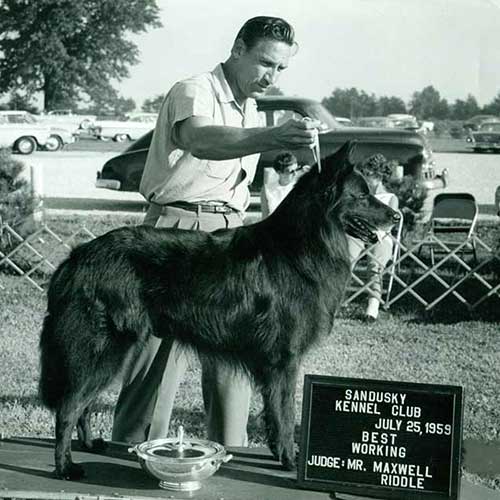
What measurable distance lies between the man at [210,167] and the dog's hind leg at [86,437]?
0.36 metres

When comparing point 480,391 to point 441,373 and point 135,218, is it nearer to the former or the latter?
point 441,373

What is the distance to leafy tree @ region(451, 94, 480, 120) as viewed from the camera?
1035 centimetres

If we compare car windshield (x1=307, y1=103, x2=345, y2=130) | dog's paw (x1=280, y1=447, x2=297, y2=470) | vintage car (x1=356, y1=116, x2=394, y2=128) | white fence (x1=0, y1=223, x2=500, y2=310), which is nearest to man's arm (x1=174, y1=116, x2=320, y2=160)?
dog's paw (x1=280, y1=447, x2=297, y2=470)

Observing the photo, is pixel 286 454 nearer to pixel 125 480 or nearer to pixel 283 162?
pixel 125 480

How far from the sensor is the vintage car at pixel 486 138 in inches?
500

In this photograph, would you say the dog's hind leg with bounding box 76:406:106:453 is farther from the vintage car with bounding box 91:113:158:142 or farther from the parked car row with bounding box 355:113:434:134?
the vintage car with bounding box 91:113:158:142

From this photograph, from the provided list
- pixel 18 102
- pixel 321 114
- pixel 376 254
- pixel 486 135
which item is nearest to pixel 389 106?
pixel 321 114

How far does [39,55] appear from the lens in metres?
9.38

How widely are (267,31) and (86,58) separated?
763 centimetres

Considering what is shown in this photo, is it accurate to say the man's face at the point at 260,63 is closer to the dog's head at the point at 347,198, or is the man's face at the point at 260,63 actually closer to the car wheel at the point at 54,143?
the dog's head at the point at 347,198

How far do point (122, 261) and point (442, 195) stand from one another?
7.66 metres

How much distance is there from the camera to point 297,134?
2801 millimetres

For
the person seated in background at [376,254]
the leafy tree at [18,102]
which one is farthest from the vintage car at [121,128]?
the person seated in background at [376,254]

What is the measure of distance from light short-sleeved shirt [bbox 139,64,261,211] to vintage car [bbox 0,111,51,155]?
1059cm
